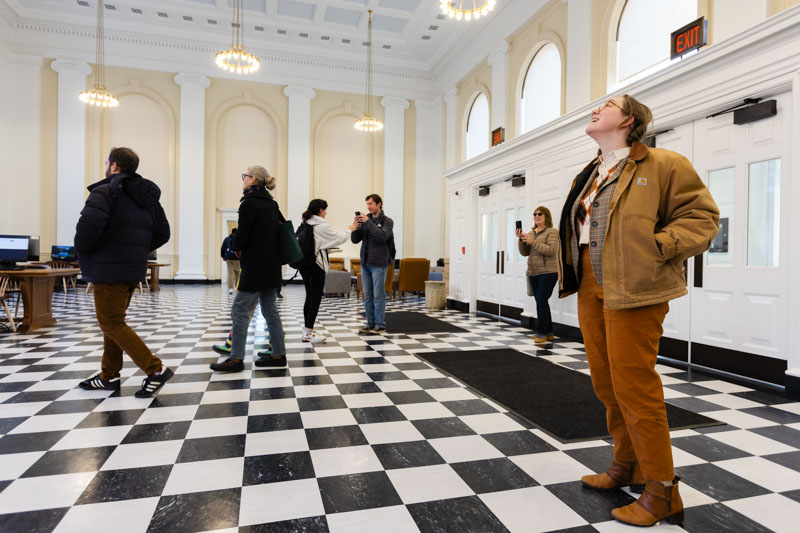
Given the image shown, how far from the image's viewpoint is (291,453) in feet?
7.57

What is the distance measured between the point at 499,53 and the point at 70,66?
11.9m

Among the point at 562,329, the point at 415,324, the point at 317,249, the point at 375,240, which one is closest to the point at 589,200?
the point at 317,249

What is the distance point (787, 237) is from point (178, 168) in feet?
48.3

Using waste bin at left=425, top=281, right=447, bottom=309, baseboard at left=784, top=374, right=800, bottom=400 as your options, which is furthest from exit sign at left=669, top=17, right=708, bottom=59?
waste bin at left=425, top=281, right=447, bottom=309

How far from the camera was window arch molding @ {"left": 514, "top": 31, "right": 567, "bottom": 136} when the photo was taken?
8655 mm

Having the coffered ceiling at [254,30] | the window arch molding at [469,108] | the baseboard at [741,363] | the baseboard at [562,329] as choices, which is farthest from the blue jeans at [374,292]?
the coffered ceiling at [254,30]

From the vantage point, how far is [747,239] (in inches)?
156

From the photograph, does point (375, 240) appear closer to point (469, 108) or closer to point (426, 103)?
point (469, 108)

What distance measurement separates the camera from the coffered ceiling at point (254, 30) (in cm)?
1255

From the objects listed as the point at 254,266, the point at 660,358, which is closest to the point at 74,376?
the point at 254,266

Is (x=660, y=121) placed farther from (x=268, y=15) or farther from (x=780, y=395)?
(x=268, y=15)

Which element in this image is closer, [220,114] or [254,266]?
[254,266]

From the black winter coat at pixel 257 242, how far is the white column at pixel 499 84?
826 cm

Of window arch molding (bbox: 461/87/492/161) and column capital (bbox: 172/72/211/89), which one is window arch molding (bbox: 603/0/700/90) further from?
column capital (bbox: 172/72/211/89)
